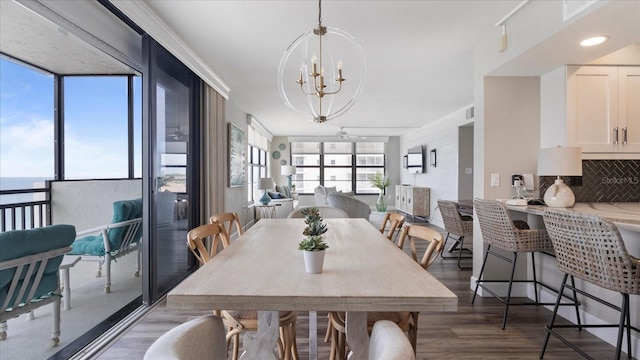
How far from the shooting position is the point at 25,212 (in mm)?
3119

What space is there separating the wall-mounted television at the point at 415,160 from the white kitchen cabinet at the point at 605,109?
5658mm

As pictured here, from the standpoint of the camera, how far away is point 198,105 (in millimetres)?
3795

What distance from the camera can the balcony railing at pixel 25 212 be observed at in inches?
116

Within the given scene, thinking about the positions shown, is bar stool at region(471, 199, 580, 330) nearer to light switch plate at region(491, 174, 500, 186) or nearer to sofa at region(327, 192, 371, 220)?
light switch plate at region(491, 174, 500, 186)

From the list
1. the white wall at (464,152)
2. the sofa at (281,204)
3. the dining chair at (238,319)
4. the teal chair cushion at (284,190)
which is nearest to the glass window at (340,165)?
the teal chair cushion at (284,190)

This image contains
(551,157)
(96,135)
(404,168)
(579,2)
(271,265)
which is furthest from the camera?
(404,168)

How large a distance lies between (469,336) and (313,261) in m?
1.74

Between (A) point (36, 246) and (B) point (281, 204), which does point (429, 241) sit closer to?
(A) point (36, 246)

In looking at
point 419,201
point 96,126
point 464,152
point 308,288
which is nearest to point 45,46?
point 96,126

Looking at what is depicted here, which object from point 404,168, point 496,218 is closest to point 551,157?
point 496,218

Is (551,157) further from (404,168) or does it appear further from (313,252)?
(404,168)

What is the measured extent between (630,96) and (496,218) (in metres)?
1.67

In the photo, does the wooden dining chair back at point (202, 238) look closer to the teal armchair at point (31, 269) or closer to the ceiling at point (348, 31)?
the teal armchair at point (31, 269)

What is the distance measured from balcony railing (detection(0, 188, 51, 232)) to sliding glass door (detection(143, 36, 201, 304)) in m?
1.31
